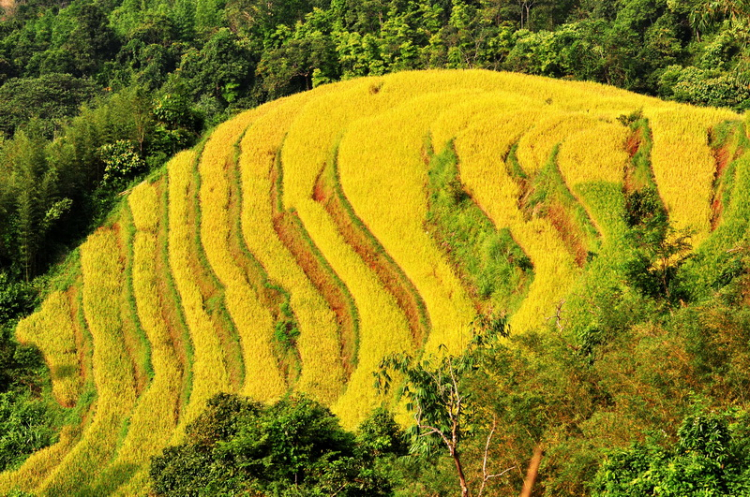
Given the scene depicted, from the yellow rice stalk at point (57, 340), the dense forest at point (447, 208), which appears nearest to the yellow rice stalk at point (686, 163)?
the dense forest at point (447, 208)

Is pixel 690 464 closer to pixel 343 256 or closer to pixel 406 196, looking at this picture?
pixel 343 256

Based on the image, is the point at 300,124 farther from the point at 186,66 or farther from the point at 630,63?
the point at 186,66

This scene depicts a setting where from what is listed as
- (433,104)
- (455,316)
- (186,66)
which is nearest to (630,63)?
(433,104)

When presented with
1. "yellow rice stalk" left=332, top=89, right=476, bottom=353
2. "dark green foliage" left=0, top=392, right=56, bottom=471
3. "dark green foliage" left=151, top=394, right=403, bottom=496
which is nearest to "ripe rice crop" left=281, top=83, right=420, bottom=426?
"yellow rice stalk" left=332, top=89, right=476, bottom=353

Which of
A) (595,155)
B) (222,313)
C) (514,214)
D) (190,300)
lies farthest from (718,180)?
(190,300)

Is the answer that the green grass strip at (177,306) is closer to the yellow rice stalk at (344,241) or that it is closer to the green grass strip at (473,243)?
the yellow rice stalk at (344,241)

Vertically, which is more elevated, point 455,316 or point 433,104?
point 433,104

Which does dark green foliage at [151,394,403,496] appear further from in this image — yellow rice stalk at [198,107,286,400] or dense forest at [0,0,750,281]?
dense forest at [0,0,750,281]
